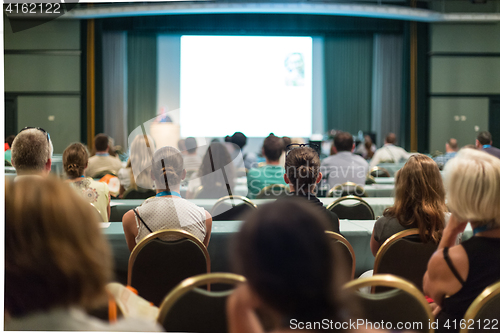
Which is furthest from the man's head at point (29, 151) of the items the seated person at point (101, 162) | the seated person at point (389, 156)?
the seated person at point (389, 156)

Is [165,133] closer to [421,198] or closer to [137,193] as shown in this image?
[137,193]

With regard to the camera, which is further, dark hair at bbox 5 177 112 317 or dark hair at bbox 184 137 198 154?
dark hair at bbox 184 137 198 154

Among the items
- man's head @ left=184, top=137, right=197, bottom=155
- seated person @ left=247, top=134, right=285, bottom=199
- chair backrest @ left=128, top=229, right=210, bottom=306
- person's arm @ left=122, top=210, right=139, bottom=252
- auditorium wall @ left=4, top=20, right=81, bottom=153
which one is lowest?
chair backrest @ left=128, top=229, right=210, bottom=306

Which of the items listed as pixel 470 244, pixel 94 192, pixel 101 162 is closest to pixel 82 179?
pixel 94 192

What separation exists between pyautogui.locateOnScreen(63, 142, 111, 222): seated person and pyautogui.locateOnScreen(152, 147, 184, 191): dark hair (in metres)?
0.89

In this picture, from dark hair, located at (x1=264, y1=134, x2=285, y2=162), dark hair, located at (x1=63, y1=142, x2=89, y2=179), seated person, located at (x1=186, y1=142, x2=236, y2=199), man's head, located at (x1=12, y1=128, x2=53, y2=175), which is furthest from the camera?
dark hair, located at (x1=264, y1=134, x2=285, y2=162)

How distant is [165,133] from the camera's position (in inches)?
449

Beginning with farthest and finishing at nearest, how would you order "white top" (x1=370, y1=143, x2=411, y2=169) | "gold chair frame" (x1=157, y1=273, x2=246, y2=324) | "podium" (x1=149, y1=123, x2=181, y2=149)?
"podium" (x1=149, y1=123, x2=181, y2=149), "white top" (x1=370, y1=143, x2=411, y2=169), "gold chair frame" (x1=157, y1=273, x2=246, y2=324)

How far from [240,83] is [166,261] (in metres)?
10.4

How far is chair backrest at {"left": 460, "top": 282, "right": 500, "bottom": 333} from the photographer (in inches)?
49.9

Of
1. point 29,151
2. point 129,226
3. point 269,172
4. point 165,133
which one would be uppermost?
point 165,133

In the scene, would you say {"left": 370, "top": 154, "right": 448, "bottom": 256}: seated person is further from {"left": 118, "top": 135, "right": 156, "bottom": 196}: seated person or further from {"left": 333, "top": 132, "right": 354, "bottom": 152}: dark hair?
{"left": 333, "top": 132, "right": 354, "bottom": 152}: dark hair

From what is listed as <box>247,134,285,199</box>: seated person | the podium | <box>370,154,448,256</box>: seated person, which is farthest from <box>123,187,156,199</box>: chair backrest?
the podium

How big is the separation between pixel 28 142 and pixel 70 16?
9736mm
